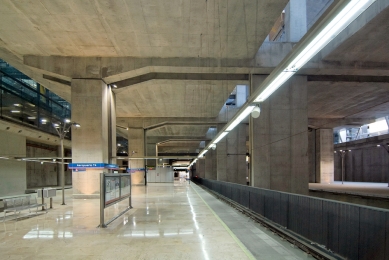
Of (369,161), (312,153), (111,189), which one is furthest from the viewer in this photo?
(369,161)

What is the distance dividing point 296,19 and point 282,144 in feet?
25.7

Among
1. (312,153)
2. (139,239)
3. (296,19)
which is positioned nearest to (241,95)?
(296,19)

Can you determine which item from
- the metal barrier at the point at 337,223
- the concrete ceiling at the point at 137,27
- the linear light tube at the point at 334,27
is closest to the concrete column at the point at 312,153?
the concrete ceiling at the point at 137,27

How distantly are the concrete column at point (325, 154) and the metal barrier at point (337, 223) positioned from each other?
3553cm

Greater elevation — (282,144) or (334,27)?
(334,27)

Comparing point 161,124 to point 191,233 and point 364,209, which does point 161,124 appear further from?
point 364,209

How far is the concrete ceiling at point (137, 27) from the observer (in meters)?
13.4

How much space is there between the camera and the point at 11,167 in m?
26.9

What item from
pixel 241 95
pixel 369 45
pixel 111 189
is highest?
pixel 369 45

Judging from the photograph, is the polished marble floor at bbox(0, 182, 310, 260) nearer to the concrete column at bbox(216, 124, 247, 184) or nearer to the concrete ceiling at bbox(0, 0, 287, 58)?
the concrete ceiling at bbox(0, 0, 287, 58)

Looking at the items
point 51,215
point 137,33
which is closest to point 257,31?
point 137,33

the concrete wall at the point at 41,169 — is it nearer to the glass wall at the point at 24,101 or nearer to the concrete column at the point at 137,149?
the glass wall at the point at 24,101

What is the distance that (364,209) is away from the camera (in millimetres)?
5422

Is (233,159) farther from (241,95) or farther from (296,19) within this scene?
(296,19)
